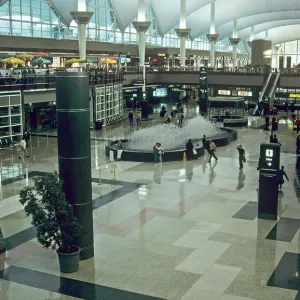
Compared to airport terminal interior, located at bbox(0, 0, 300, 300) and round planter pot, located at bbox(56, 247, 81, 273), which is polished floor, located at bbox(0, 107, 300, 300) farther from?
round planter pot, located at bbox(56, 247, 81, 273)

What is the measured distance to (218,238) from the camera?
46.5 ft

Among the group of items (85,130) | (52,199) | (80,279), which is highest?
(85,130)

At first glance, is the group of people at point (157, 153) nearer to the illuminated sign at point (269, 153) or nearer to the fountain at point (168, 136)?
the fountain at point (168, 136)

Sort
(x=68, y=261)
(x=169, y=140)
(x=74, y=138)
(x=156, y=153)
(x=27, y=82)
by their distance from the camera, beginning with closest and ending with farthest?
1. (x=68, y=261)
2. (x=74, y=138)
3. (x=156, y=153)
4. (x=169, y=140)
5. (x=27, y=82)

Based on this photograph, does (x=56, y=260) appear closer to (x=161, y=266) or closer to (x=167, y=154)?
(x=161, y=266)

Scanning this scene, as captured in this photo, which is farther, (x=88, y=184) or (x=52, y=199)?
(x=88, y=184)

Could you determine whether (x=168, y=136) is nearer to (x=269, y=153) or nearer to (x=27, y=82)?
(x=27, y=82)

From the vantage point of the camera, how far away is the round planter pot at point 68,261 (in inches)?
467

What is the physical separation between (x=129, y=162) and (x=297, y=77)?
29.2m

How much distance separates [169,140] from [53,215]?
Result: 17313 millimetres

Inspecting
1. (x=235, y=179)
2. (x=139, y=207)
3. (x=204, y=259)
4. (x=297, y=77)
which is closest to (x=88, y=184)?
(x=204, y=259)

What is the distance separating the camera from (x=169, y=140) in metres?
28.7

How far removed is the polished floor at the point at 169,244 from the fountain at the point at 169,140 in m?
3.13

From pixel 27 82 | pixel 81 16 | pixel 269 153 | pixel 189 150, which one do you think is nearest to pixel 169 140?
pixel 189 150
